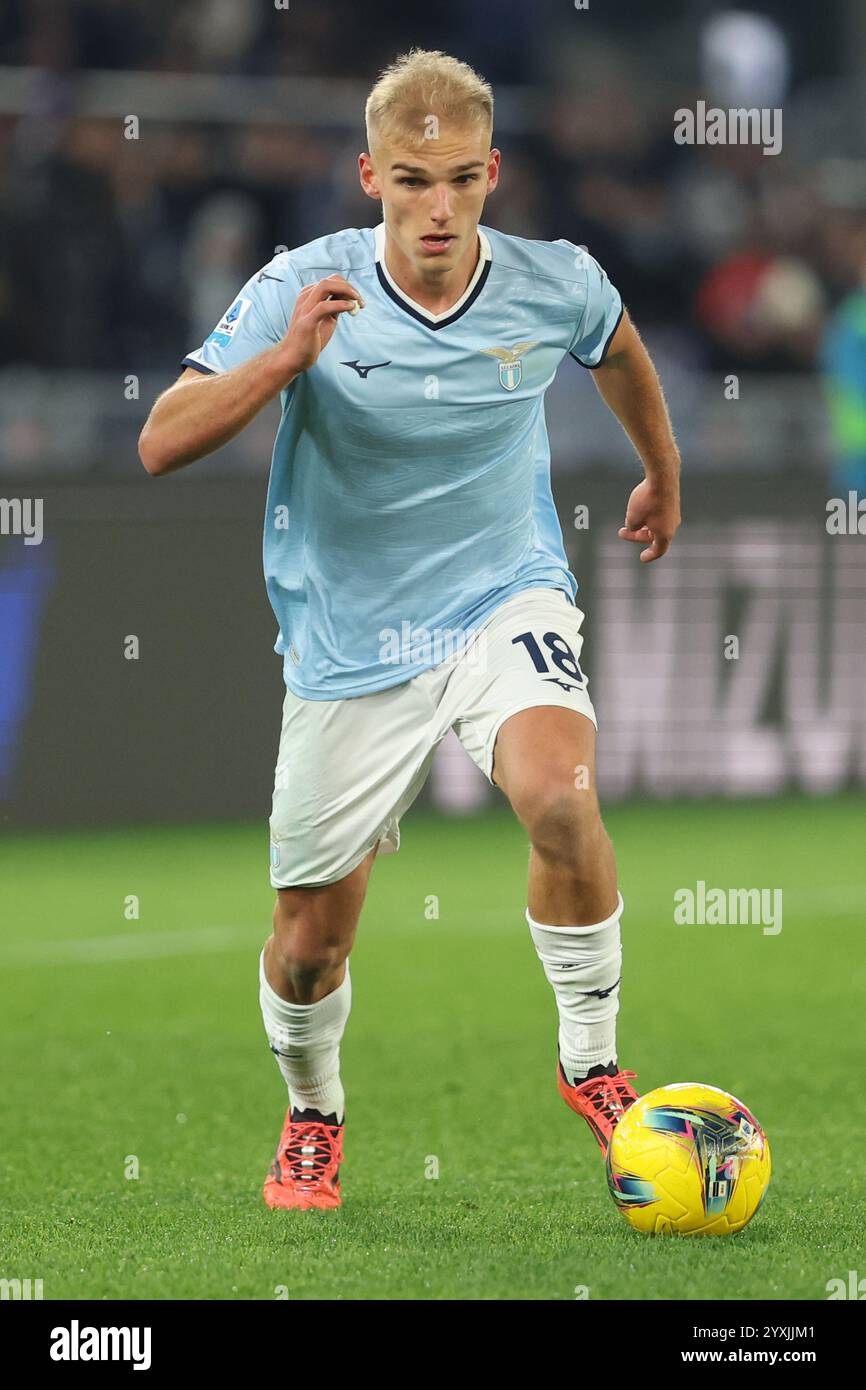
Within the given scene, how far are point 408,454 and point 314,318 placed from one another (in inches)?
23.2

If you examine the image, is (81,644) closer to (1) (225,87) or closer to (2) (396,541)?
(1) (225,87)

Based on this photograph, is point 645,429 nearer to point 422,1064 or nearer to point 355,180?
point 422,1064

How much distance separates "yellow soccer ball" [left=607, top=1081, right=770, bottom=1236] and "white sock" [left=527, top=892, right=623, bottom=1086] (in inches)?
9.4

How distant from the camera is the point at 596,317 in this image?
4941mm

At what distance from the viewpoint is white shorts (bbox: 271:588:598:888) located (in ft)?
15.6

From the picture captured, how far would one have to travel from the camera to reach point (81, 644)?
1066 cm

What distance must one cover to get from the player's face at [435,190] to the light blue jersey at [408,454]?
7.0 inches

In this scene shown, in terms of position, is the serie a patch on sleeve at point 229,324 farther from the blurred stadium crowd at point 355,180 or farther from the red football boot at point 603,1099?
the blurred stadium crowd at point 355,180

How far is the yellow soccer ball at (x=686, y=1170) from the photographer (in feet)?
14.3
